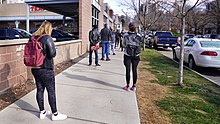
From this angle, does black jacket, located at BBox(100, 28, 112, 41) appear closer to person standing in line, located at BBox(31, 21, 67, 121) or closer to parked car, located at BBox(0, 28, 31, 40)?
parked car, located at BBox(0, 28, 31, 40)

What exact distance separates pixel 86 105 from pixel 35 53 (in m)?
1.71

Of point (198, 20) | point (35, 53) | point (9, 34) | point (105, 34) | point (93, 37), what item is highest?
point (198, 20)

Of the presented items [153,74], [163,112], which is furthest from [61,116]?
[153,74]

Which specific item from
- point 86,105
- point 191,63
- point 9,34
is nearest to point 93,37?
point 191,63

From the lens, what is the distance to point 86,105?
4984mm

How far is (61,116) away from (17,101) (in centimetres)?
145

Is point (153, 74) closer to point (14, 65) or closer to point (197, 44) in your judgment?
point (197, 44)

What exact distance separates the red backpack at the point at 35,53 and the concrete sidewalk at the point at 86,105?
1.02 meters

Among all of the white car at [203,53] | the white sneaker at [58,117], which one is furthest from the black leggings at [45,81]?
the white car at [203,53]

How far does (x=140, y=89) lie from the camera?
21.4 ft

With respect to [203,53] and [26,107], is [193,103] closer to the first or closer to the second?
[26,107]

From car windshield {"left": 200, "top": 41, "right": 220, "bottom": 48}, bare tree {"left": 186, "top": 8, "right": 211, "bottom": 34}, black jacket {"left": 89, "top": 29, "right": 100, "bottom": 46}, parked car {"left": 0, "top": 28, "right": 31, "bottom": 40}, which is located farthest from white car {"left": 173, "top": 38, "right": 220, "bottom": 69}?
bare tree {"left": 186, "top": 8, "right": 211, "bottom": 34}

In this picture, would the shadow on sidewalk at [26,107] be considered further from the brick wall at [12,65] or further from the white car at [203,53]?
the white car at [203,53]

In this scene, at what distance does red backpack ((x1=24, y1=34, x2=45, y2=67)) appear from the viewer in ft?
12.5
